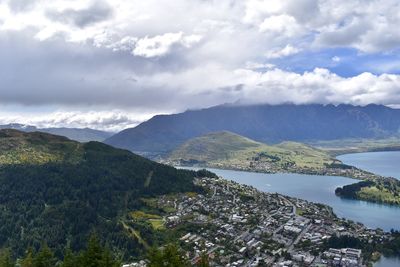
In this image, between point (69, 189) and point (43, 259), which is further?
point (69, 189)

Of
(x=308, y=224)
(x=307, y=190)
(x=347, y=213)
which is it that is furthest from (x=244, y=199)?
(x=307, y=190)

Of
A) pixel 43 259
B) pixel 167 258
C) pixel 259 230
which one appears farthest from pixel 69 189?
pixel 167 258

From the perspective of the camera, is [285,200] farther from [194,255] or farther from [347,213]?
[194,255]

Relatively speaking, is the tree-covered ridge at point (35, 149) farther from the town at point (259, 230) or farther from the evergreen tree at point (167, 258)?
the evergreen tree at point (167, 258)

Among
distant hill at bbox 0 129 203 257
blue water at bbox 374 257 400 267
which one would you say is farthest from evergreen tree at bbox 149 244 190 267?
blue water at bbox 374 257 400 267

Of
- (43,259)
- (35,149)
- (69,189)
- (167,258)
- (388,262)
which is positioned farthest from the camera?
(35,149)

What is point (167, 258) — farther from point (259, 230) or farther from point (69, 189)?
point (69, 189)
